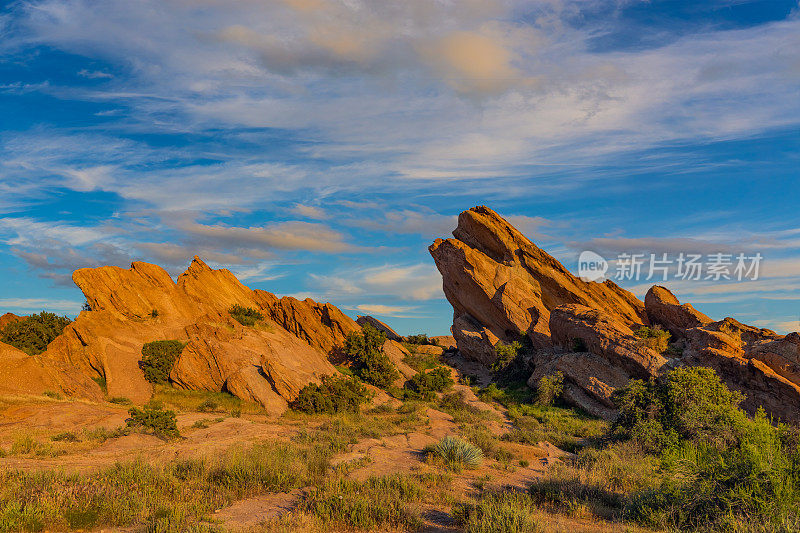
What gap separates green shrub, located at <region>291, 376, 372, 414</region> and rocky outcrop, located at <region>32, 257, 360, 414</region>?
0.90 m

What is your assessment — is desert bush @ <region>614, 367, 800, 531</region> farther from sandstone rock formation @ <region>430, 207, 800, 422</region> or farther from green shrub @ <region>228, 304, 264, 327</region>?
green shrub @ <region>228, 304, 264, 327</region>

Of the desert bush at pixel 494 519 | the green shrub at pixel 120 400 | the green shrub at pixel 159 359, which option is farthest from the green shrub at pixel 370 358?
the desert bush at pixel 494 519

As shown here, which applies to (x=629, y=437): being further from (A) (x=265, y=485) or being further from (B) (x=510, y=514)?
(A) (x=265, y=485)

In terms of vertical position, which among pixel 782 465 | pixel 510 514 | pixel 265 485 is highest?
pixel 782 465

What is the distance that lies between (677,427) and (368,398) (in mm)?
16862

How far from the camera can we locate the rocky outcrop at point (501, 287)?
44688mm

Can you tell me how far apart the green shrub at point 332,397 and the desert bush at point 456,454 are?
10.8 metres

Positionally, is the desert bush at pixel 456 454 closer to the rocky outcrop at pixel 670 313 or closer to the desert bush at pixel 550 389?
the desert bush at pixel 550 389

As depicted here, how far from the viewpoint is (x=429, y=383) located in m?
34.5

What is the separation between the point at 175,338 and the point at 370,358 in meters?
14.5

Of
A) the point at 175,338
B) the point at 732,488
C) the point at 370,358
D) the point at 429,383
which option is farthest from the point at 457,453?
the point at 175,338

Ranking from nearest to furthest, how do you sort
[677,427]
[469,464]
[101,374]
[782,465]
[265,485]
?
[782,465]
[265,485]
[469,464]
[677,427]
[101,374]

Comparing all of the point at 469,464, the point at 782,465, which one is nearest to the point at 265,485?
the point at 469,464

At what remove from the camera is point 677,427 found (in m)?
18.4
